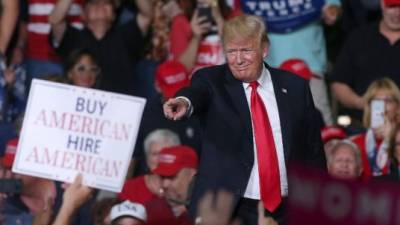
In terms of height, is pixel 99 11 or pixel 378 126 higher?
pixel 99 11

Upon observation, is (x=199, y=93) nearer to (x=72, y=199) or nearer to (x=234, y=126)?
(x=234, y=126)

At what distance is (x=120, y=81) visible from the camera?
32.2ft

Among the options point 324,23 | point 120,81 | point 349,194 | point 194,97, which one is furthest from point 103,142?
point 349,194

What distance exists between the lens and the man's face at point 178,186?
809 centimetres

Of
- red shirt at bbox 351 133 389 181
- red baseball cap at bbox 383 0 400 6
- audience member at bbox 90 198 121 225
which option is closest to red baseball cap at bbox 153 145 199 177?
audience member at bbox 90 198 121 225

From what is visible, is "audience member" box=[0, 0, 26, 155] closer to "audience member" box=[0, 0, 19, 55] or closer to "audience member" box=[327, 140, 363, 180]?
"audience member" box=[0, 0, 19, 55]

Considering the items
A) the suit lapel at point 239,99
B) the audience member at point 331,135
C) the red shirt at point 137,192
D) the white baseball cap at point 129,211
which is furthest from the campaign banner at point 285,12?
the suit lapel at point 239,99

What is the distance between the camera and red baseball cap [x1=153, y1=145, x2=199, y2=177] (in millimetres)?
8297

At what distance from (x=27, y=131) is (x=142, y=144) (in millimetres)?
1780

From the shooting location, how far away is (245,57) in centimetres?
616

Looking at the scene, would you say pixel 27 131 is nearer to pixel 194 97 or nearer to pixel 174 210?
pixel 174 210

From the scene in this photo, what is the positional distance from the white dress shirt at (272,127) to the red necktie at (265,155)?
24 millimetres

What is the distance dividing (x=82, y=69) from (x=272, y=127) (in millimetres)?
3426

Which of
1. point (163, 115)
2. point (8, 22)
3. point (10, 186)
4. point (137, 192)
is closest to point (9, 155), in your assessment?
point (10, 186)
